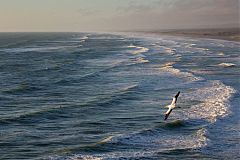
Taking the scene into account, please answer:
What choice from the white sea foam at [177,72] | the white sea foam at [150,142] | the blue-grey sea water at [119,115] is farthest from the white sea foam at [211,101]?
the white sea foam at [177,72]

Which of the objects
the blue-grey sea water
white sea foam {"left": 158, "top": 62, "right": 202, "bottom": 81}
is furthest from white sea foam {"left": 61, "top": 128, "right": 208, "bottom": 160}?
white sea foam {"left": 158, "top": 62, "right": 202, "bottom": 81}

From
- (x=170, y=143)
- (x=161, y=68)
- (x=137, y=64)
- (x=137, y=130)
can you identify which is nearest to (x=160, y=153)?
(x=170, y=143)

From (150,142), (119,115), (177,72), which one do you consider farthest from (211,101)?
(177,72)

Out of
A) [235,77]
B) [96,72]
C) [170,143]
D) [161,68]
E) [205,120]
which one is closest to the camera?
[170,143]

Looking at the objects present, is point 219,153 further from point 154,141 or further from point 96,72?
point 96,72

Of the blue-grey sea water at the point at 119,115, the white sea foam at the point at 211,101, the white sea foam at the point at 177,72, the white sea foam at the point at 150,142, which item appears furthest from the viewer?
the white sea foam at the point at 177,72

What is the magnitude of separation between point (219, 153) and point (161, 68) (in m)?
30.5

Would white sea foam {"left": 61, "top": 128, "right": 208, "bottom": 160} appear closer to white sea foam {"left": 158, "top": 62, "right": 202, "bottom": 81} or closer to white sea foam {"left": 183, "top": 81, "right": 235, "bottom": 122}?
white sea foam {"left": 183, "top": 81, "right": 235, "bottom": 122}

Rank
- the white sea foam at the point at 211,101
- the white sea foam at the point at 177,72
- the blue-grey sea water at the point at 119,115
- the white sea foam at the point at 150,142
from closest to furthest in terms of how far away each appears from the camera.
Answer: the white sea foam at the point at 150,142
the blue-grey sea water at the point at 119,115
the white sea foam at the point at 211,101
the white sea foam at the point at 177,72

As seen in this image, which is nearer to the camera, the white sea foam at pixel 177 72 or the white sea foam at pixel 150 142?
the white sea foam at pixel 150 142

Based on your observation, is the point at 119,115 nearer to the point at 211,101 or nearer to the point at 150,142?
the point at 150,142

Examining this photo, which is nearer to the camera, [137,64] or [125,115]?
[125,115]

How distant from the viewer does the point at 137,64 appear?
5381cm

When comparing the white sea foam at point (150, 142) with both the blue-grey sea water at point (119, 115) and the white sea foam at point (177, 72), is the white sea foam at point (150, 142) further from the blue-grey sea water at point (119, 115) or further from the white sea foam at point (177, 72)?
the white sea foam at point (177, 72)
